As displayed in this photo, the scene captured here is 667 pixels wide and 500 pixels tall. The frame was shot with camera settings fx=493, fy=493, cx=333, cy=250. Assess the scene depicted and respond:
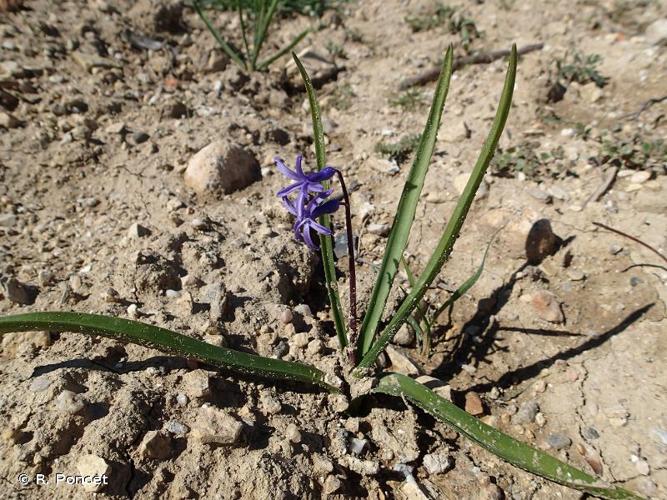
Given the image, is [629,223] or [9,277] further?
[629,223]

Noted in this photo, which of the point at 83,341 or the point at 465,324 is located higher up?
the point at 83,341

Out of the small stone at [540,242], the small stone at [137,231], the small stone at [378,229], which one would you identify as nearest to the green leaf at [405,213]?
the small stone at [378,229]

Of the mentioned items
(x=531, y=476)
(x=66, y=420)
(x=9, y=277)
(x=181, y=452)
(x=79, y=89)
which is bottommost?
(x=531, y=476)

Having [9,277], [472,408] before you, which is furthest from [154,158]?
[472,408]

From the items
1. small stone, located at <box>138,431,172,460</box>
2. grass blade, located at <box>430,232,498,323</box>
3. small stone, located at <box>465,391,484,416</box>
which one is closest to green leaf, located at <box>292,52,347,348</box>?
grass blade, located at <box>430,232,498,323</box>

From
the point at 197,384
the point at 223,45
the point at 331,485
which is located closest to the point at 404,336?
the point at 331,485

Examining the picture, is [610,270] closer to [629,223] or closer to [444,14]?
[629,223]

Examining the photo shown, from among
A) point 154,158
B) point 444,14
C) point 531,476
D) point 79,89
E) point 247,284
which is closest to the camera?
point 531,476
